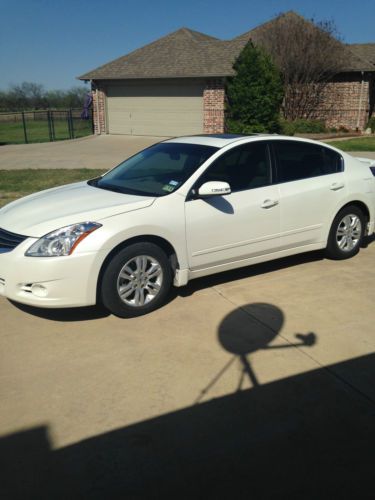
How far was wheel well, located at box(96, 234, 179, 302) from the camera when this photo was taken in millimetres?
4184

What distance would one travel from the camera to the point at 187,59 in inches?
997

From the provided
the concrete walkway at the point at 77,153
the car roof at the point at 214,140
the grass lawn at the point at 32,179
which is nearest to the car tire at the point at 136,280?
the car roof at the point at 214,140

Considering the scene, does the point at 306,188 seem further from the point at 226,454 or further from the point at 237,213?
the point at 226,454

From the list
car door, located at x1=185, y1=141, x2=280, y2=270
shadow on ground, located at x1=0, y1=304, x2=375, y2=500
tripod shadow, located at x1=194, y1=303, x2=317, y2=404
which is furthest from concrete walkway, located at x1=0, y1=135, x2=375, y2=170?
shadow on ground, located at x1=0, y1=304, x2=375, y2=500

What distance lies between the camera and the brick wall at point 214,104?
23312 millimetres

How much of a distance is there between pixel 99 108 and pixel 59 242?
2418 centimetres

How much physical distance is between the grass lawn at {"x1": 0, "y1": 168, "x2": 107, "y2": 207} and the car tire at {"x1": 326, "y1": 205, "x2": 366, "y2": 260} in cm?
614

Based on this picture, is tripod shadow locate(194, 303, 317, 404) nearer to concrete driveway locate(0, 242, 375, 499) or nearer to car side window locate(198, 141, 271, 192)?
concrete driveway locate(0, 242, 375, 499)

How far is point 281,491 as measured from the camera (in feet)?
8.03

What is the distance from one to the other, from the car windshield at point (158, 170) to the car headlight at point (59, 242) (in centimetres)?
84

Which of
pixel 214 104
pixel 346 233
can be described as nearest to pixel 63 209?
pixel 346 233

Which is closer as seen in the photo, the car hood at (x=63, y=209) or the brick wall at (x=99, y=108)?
the car hood at (x=63, y=209)

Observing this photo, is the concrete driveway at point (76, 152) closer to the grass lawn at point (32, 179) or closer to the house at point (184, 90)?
the house at point (184, 90)

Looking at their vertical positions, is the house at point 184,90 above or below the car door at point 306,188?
above
